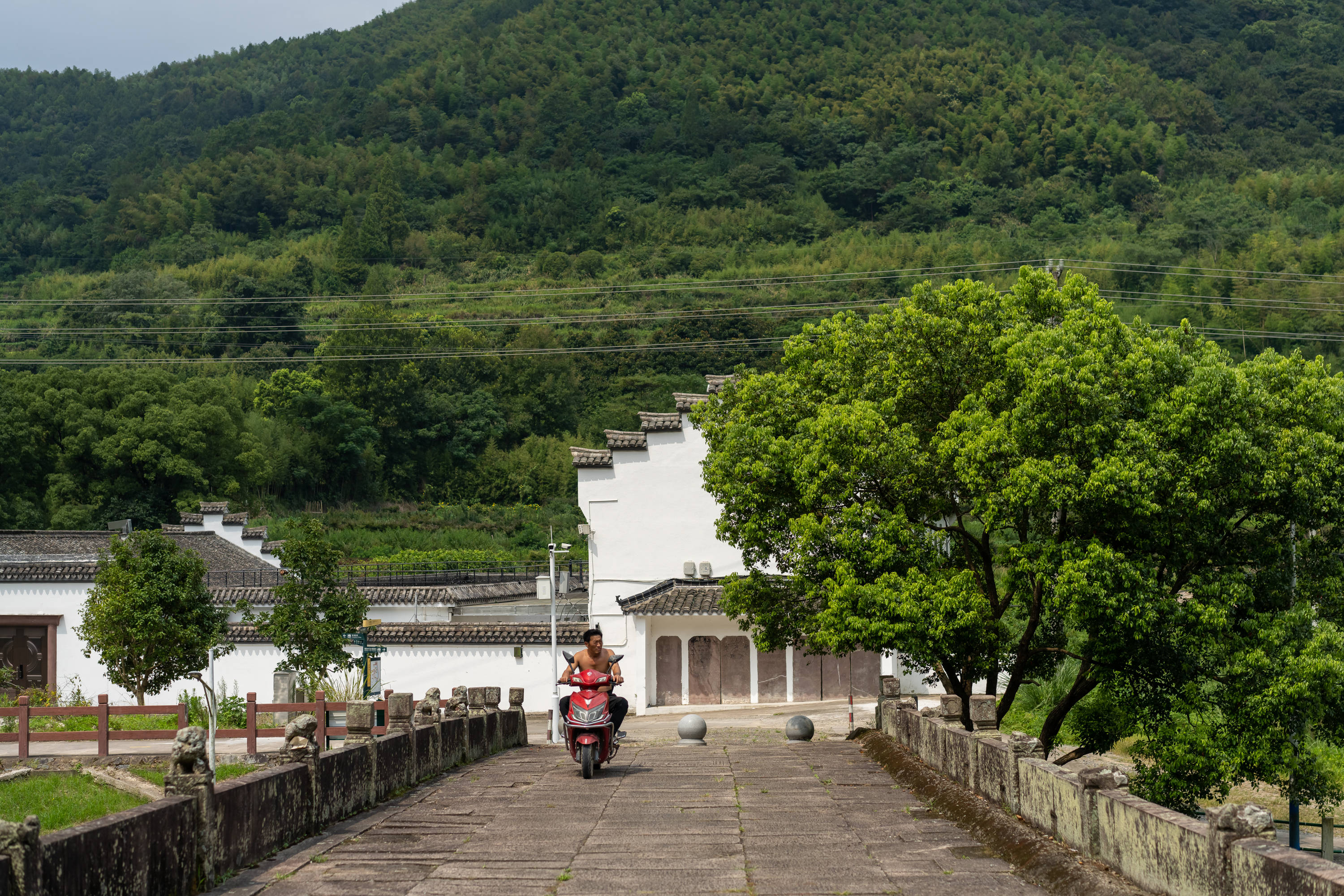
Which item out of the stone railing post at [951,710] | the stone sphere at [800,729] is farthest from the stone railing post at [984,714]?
the stone sphere at [800,729]

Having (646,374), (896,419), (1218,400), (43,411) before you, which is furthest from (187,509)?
(1218,400)

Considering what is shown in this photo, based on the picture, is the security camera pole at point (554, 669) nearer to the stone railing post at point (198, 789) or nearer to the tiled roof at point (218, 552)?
the tiled roof at point (218, 552)

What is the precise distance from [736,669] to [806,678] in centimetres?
168

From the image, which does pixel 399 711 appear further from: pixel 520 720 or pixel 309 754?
pixel 520 720

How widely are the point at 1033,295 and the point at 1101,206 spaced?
3675 inches

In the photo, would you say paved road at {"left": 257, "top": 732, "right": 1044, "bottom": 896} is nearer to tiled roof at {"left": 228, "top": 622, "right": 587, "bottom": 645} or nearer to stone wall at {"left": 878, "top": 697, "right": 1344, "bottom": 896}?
stone wall at {"left": 878, "top": 697, "right": 1344, "bottom": 896}

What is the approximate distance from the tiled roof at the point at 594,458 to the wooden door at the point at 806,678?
672 cm

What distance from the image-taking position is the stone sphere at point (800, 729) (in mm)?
20984

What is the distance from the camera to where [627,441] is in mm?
31344

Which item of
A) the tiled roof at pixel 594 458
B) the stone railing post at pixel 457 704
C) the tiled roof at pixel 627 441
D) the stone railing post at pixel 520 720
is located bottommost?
the stone railing post at pixel 520 720

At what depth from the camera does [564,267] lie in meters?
108

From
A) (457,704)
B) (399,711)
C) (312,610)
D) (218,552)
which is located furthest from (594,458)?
(399,711)

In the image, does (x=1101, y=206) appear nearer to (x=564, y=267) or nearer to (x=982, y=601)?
(x=564, y=267)

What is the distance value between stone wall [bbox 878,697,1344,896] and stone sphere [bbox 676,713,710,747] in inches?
371
